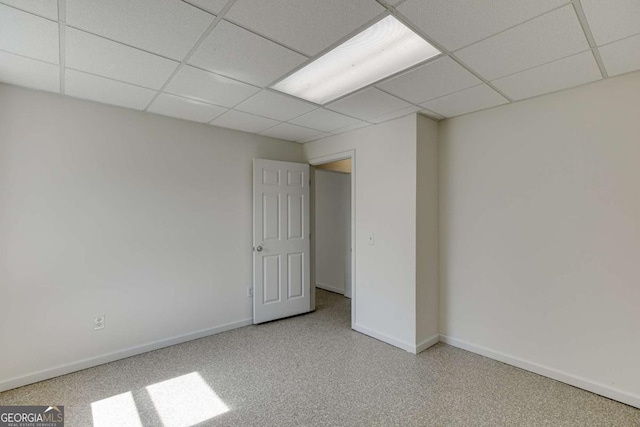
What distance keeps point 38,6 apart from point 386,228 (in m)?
3.04

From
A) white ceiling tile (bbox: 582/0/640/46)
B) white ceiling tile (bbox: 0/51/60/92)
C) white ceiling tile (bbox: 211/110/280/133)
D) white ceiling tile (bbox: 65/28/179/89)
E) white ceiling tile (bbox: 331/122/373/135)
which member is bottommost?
white ceiling tile (bbox: 331/122/373/135)

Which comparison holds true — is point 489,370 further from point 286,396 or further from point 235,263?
point 235,263

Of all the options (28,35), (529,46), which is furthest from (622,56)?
(28,35)

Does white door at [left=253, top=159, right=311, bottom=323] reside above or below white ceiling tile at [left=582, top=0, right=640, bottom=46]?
below

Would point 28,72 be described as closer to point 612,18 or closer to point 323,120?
point 323,120

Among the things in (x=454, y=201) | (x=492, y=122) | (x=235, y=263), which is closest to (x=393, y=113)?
(x=492, y=122)

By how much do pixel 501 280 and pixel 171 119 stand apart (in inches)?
147

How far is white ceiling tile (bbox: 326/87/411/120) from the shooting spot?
255 cm

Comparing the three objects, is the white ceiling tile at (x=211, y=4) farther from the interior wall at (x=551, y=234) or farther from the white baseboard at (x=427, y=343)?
the white baseboard at (x=427, y=343)

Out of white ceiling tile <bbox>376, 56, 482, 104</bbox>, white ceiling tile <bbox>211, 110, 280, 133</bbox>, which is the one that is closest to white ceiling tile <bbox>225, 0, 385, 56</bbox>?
white ceiling tile <bbox>376, 56, 482, 104</bbox>

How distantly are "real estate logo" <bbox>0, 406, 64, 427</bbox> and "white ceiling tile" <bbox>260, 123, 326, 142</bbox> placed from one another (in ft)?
10.2

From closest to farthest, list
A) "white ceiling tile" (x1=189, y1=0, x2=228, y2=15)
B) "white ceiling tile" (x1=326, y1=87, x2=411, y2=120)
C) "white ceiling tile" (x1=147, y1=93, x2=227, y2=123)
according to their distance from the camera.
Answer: "white ceiling tile" (x1=189, y1=0, x2=228, y2=15) → "white ceiling tile" (x1=326, y1=87, x2=411, y2=120) → "white ceiling tile" (x1=147, y1=93, x2=227, y2=123)

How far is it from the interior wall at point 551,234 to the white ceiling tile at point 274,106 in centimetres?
160

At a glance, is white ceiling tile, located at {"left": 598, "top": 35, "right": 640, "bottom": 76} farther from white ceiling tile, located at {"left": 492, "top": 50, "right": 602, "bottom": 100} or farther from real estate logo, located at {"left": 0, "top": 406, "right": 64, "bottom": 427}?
real estate logo, located at {"left": 0, "top": 406, "right": 64, "bottom": 427}
